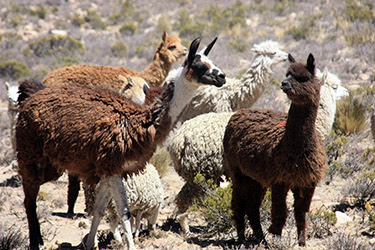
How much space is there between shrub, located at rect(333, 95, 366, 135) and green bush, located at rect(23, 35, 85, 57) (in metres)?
14.8

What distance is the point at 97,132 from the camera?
451 centimetres

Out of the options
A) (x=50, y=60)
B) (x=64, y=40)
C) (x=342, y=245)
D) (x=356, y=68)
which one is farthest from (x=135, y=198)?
(x=64, y=40)

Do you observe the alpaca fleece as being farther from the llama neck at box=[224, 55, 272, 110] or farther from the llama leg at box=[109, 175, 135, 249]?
the llama neck at box=[224, 55, 272, 110]

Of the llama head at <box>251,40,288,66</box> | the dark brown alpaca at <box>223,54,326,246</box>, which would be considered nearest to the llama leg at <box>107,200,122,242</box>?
the dark brown alpaca at <box>223,54,326,246</box>

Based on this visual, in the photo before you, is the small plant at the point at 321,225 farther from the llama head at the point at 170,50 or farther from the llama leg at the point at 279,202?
the llama head at the point at 170,50

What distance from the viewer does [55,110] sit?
4781mm

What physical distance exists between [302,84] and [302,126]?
16.4 inches

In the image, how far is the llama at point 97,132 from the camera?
454cm

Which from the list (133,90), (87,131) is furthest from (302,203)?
(133,90)

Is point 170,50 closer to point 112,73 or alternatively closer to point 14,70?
point 112,73

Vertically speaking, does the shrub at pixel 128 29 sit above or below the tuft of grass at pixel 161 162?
below

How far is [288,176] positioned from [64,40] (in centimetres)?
1965

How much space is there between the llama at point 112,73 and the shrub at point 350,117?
381 cm

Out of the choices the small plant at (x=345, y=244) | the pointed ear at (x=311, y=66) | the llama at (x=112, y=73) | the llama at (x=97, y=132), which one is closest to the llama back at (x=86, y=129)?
the llama at (x=97, y=132)
